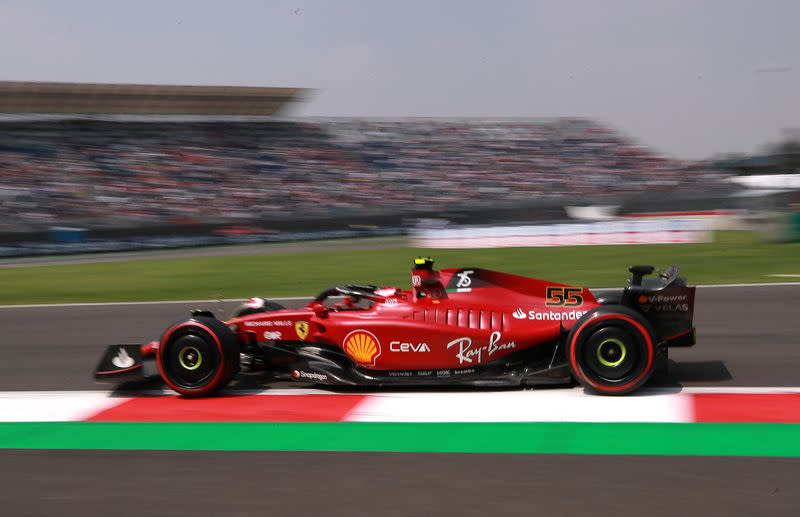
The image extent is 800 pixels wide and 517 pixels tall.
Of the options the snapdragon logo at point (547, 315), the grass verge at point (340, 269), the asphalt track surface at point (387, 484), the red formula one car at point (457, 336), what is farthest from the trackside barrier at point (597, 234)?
the asphalt track surface at point (387, 484)

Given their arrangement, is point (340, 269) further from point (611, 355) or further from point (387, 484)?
point (387, 484)

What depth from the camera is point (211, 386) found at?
7.04 meters

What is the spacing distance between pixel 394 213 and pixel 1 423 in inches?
1114

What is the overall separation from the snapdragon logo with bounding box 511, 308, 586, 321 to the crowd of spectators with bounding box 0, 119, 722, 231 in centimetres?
2641

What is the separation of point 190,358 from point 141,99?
3296cm

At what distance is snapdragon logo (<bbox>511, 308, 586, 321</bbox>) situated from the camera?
6.80 m

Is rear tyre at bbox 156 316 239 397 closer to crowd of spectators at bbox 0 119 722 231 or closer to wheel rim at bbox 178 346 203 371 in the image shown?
wheel rim at bbox 178 346 203 371

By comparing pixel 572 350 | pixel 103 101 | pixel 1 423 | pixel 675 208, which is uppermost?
pixel 103 101

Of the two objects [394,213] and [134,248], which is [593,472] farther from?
[394,213]

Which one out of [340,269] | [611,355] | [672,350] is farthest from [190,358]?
[340,269]

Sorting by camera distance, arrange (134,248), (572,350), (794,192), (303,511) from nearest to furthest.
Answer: (303,511)
(572,350)
(794,192)
(134,248)

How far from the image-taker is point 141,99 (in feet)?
124

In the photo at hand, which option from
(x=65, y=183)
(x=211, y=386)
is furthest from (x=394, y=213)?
(x=211, y=386)

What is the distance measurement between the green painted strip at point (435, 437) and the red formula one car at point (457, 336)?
752mm
